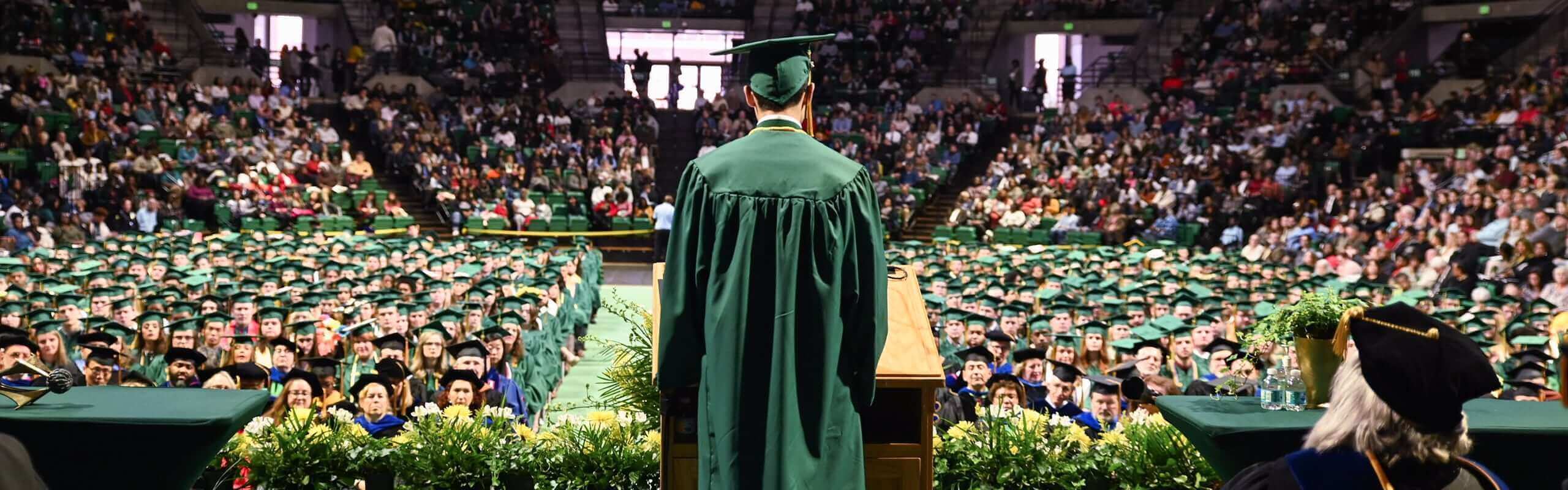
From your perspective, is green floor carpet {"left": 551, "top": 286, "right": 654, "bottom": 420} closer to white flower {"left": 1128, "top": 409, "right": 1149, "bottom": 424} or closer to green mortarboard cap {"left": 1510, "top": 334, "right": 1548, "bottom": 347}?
white flower {"left": 1128, "top": 409, "right": 1149, "bottom": 424}

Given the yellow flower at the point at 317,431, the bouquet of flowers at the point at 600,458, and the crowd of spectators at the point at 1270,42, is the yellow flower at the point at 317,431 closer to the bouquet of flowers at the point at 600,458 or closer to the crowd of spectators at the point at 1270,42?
the bouquet of flowers at the point at 600,458

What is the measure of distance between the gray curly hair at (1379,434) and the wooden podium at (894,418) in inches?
49.2

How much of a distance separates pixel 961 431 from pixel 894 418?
1230mm

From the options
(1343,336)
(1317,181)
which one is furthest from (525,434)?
(1317,181)

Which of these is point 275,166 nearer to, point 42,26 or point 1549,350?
point 42,26

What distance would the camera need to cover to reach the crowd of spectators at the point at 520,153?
24766mm

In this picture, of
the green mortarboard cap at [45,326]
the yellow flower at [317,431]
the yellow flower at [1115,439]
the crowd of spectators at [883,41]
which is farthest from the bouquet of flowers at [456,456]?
the crowd of spectators at [883,41]

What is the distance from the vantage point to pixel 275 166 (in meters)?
24.5

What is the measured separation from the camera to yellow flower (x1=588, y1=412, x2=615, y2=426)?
507 cm

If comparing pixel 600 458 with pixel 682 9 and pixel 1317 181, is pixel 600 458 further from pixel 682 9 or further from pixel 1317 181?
pixel 682 9

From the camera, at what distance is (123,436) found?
371 centimetres

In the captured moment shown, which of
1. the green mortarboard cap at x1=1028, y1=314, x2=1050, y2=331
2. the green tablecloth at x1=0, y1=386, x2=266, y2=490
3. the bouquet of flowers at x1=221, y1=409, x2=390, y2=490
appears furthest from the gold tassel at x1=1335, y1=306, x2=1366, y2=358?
the green mortarboard cap at x1=1028, y1=314, x2=1050, y2=331

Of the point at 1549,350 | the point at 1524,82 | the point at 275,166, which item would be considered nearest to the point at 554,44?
the point at 275,166

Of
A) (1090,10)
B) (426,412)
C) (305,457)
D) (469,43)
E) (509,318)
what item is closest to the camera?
(305,457)
